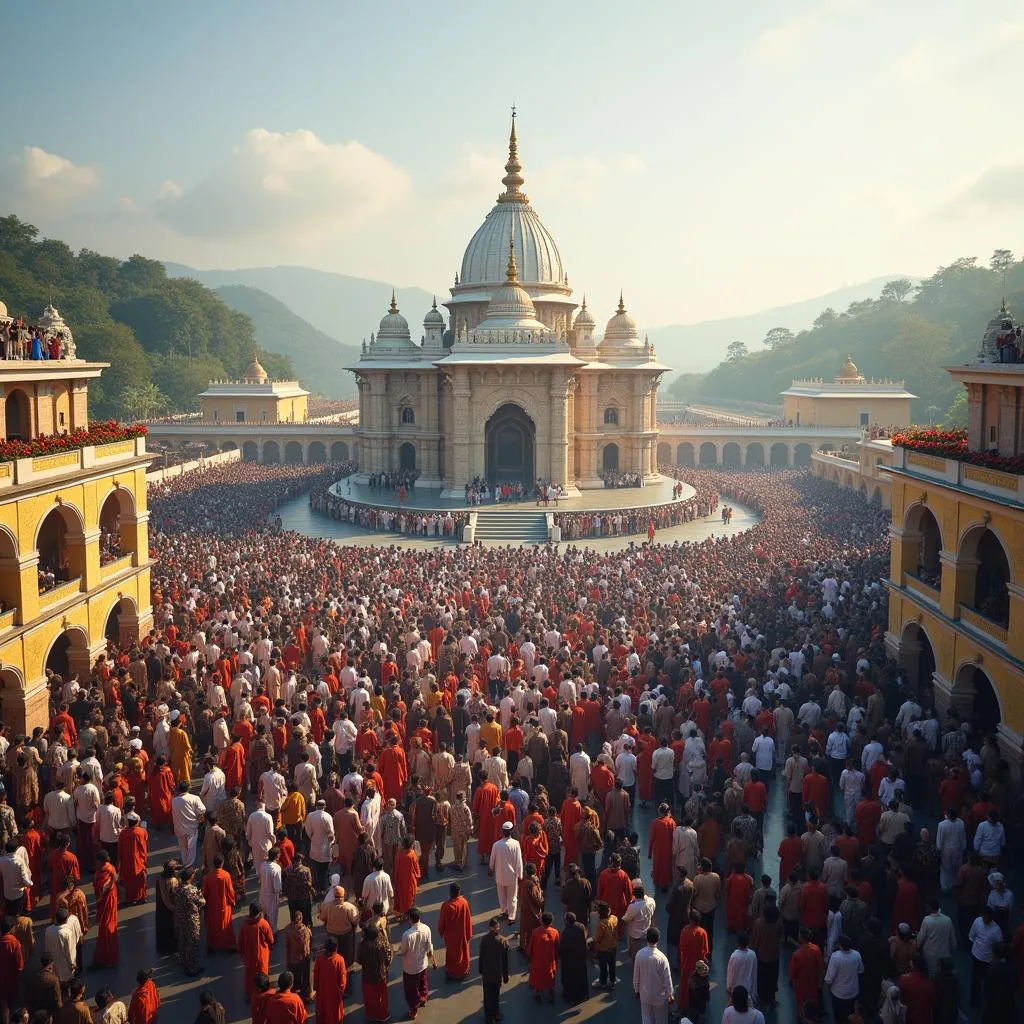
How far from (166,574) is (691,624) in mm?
12852

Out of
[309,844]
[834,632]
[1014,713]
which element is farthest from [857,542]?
[309,844]

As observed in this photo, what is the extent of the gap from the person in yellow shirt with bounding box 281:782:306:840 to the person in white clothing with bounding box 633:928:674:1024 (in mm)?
4849

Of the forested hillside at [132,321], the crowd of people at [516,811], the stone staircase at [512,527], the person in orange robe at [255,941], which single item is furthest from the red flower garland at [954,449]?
the forested hillside at [132,321]

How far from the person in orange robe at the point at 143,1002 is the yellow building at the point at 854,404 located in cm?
5662

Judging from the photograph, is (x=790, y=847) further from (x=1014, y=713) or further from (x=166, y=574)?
(x=166, y=574)

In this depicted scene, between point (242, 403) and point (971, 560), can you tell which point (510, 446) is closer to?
point (242, 403)

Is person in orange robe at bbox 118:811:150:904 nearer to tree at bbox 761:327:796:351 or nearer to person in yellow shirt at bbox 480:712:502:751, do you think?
person in yellow shirt at bbox 480:712:502:751

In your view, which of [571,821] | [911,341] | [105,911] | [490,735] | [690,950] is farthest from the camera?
[911,341]

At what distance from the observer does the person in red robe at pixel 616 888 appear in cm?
1000

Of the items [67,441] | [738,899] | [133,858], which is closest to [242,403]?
[67,441]

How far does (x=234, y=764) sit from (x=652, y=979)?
6268 millimetres

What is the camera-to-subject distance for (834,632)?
1870cm

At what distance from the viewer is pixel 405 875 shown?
10656 mm

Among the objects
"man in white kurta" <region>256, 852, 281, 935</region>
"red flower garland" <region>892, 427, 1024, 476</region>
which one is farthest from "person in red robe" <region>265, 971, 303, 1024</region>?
"red flower garland" <region>892, 427, 1024, 476</region>
